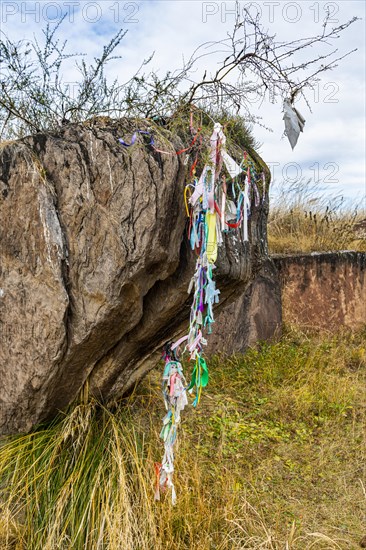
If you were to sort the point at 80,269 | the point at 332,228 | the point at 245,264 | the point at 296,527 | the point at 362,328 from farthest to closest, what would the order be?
the point at 332,228, the point at 362,328, the point at 245,264, the point at 296,527, the point at 80,269

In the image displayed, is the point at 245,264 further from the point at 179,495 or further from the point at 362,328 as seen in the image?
the point at 362,328

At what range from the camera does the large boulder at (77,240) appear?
2898 mm

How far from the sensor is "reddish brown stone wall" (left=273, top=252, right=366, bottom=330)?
6.54 metres

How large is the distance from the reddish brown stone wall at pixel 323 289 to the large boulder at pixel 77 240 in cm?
357

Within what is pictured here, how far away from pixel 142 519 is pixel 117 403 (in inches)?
34.0

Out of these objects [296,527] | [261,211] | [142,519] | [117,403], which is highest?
[261,211]

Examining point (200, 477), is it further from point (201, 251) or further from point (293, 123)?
point (293, 123)

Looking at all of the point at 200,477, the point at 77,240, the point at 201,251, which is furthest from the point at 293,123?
the point at 200,477

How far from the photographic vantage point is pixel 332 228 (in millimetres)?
7812

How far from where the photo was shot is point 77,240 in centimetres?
291

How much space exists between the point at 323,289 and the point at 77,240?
4.24m

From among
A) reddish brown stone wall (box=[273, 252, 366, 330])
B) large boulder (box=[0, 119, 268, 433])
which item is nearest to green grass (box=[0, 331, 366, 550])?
large boulder (box=[0, 119, 268, 433])

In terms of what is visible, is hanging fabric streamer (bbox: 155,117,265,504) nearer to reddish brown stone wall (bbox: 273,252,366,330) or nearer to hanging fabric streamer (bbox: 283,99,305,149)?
hanging fabric streamer (bbox: 283,99,305,149)

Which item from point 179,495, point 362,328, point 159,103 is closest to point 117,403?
point 179,495
